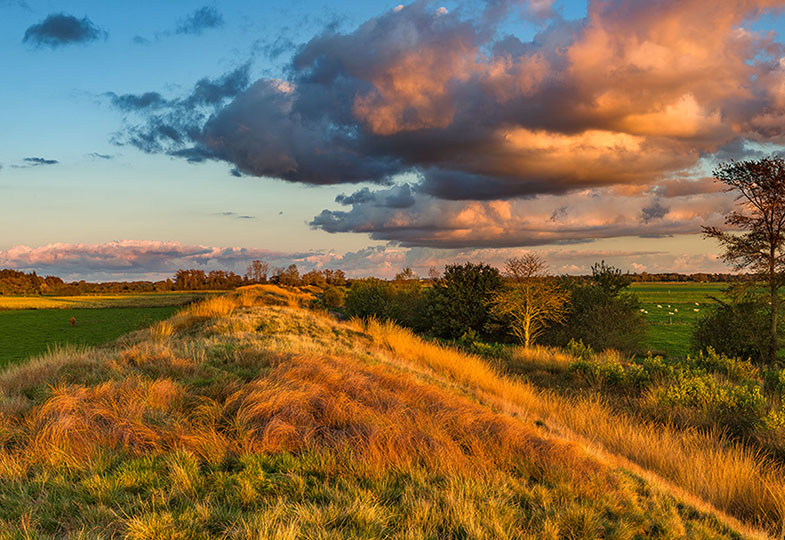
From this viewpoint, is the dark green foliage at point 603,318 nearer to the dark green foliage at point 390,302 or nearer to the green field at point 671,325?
the green field at point 671,325

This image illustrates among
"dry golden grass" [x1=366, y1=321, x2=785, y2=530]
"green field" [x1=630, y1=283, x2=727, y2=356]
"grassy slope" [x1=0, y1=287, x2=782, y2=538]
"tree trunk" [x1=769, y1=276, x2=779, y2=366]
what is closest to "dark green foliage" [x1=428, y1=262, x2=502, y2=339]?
"green field" [x1=630, y1=283, x2=727, y2=356]

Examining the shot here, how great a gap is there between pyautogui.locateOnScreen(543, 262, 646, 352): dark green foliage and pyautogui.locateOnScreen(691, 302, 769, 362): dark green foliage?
5145 mm

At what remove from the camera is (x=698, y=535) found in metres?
4.93

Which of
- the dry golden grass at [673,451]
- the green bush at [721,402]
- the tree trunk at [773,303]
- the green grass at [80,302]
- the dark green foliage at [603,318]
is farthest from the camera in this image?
the green grass at [80,302]

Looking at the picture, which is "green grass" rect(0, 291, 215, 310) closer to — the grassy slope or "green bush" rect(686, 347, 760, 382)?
the grassy slope

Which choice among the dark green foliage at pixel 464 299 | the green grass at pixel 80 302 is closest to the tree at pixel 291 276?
the green grass at pixel 80 302

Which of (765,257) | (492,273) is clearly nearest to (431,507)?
(765,257)

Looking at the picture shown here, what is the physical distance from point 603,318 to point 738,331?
8.26 m

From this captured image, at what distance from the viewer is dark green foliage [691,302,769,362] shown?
24359 mm

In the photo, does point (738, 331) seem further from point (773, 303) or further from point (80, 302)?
point (80, 302)

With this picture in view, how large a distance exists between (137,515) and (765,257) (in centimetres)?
2873

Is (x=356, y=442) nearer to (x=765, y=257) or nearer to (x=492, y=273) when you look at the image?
(x=765, y=257)

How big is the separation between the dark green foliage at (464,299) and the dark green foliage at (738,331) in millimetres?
16275

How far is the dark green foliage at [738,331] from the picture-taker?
79.9 ft
